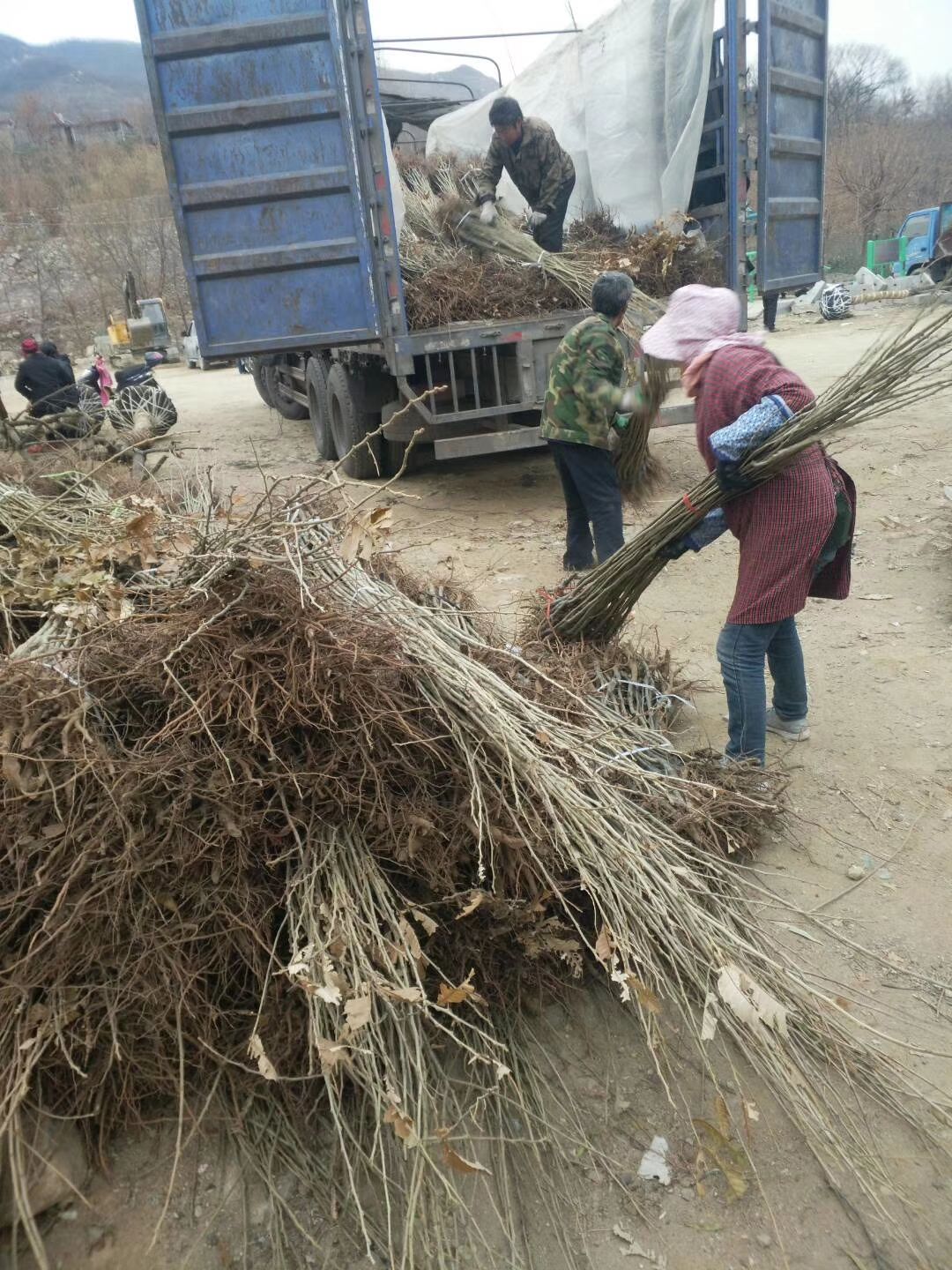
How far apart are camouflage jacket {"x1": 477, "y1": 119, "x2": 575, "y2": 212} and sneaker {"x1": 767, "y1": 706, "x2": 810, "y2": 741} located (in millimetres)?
4450

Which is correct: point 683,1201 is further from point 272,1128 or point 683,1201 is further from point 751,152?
point 751,152

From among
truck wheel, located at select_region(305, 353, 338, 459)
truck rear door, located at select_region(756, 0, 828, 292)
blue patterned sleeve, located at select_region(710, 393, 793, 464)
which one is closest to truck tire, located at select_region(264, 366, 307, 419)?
truck wheel, located at select_region(305, 353, 338, 459)

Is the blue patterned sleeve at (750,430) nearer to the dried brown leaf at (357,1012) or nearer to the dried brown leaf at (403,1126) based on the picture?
the dried brown leaf at (357,1012)

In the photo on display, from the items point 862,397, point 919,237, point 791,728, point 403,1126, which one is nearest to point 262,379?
point 791,728

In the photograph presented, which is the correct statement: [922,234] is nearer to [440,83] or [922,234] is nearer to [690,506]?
[440,83]

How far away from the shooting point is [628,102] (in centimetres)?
630

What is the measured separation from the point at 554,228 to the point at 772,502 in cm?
443

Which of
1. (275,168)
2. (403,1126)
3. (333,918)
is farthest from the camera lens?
(275,168)

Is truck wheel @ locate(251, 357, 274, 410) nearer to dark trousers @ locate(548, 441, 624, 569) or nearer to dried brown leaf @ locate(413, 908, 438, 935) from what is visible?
dark trousers @ locate(548, 441, 624, 569)

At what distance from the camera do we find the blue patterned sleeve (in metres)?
2.42

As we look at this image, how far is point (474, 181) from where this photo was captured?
629 centimetres

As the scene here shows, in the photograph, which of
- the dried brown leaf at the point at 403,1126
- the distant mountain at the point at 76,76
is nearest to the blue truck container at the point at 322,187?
the dried brown leaf at the point at 403,1126

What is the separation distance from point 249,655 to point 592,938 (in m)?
1.00

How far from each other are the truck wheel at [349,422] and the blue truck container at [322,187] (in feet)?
1.10
